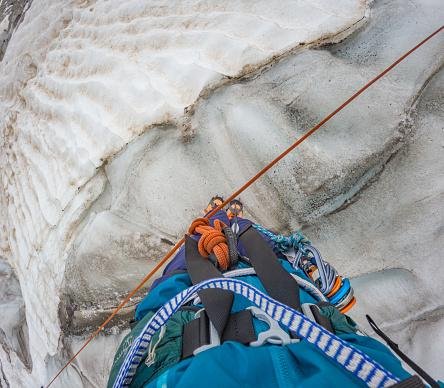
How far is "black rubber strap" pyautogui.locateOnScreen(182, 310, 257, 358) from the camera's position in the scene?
2.28 ft

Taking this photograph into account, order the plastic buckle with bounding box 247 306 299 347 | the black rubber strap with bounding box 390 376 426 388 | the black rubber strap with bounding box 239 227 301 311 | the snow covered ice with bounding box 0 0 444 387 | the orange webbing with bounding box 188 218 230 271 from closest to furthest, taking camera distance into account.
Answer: the black rubber strap with bounding box 390 376 426 388
the plastic buckle with bounding box 247 306 299 347
the black rubber strap with bounding box 239 227 301 311
the orange webbing with bounding box 188 218 230 271
the snow covered ice with bounding box 0 0 444 387

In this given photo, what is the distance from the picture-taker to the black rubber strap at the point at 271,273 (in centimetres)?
81

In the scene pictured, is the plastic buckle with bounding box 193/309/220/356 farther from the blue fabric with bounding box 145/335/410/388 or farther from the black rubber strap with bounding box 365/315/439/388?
the black rubber strap with bounding box 365/315/439/388

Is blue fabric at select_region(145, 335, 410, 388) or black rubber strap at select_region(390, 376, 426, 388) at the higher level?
blue fabric at select_region(145, 335, 410, 388)

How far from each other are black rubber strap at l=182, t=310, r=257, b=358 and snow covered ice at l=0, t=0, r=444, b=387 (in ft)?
2.60

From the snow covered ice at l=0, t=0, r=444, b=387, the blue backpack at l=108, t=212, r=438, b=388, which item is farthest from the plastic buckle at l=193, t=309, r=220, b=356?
the snow covered ice at l=0, t=0, r=444, b=387

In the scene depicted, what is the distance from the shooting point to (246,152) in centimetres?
150

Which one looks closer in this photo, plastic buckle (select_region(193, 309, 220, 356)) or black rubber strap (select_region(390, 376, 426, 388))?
black rubber strap (select_region(390, 376, 426, 388))

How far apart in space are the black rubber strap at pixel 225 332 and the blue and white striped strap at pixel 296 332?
0.14 ft

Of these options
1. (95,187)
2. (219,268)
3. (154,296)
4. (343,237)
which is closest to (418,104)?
(343,237)

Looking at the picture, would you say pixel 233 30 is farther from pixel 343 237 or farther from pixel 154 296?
pixel 154 296

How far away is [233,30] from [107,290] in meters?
1.11

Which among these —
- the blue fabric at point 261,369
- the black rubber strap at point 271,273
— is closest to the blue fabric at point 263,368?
the blue fabric at point 261,369

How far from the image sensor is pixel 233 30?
1.59m
